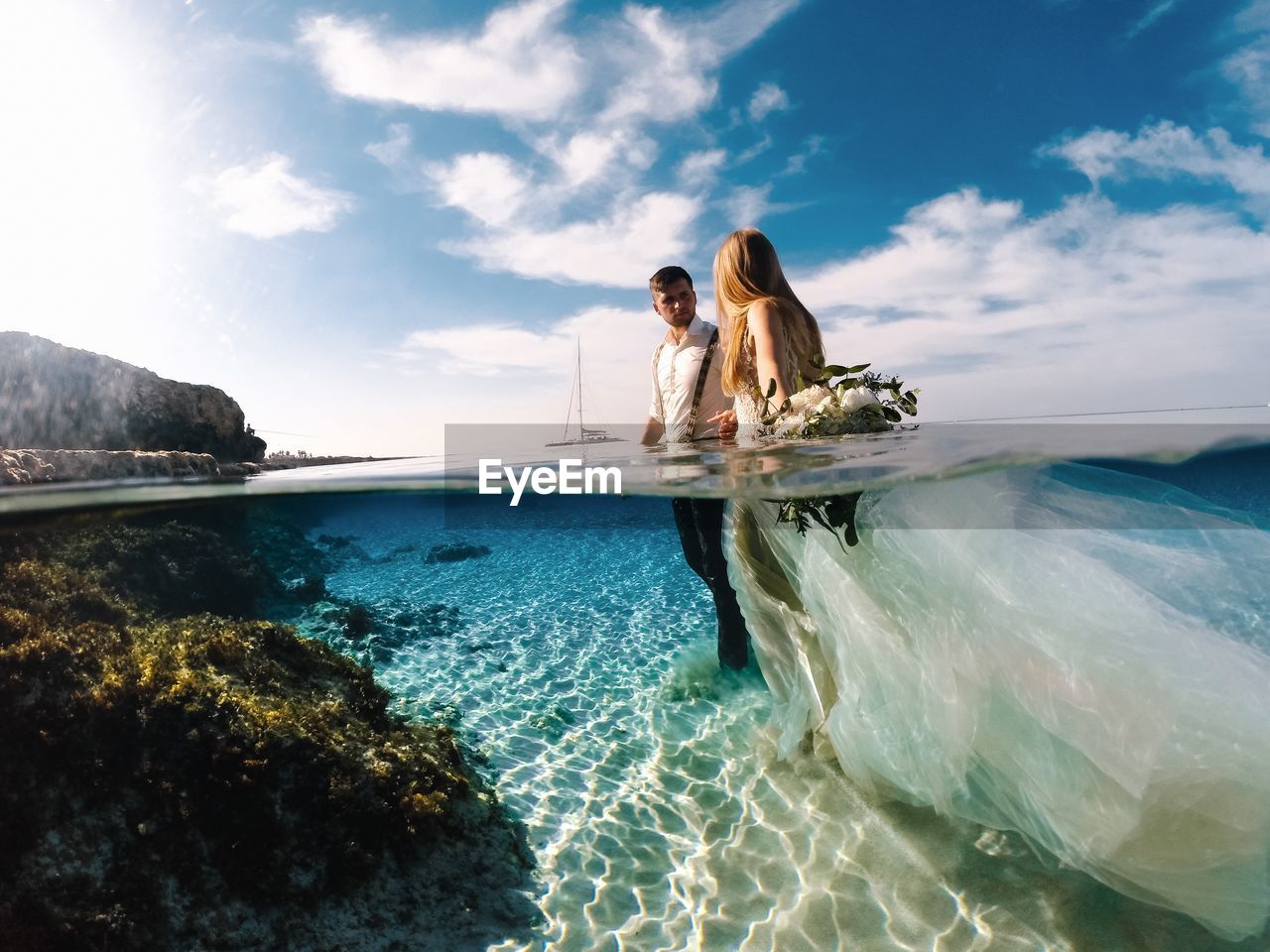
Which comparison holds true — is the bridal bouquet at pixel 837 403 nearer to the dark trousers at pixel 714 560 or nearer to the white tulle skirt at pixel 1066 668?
the white tulle skirt at pixel 1066 668

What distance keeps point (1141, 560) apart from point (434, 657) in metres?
7.06

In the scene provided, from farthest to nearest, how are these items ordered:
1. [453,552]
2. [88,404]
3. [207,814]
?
[88,404], [453,552], [207,814]

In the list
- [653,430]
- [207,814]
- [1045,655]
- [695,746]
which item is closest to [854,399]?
[1045,655]

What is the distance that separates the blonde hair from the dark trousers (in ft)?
6.08

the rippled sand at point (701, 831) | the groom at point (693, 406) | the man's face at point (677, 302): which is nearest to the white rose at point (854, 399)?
the groom at point (693, 406)

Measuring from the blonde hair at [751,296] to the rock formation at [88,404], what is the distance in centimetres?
2423

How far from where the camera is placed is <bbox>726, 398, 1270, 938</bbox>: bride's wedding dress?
2754mm

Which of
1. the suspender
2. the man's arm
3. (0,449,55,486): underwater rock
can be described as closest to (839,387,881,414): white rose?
the suspender

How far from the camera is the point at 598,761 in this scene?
16.9 feet

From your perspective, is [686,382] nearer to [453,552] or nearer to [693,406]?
[693,406]

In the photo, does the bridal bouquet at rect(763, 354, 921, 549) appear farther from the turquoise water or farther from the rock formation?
Result: the rock formation

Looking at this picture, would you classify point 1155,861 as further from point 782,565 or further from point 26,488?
point 26,488

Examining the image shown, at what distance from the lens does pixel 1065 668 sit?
3.11 metres

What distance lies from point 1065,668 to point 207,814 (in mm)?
4842
